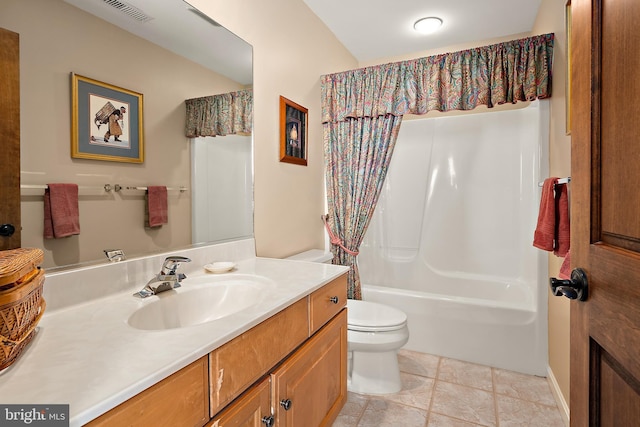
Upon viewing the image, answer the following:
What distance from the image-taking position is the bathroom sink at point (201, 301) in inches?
42.6

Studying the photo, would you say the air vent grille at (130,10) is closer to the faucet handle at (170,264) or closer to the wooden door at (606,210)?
the faucet handle at (170,264)

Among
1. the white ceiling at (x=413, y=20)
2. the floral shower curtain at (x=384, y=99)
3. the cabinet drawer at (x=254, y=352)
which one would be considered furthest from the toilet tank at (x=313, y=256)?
the white ceiling at (x=413, y=20)

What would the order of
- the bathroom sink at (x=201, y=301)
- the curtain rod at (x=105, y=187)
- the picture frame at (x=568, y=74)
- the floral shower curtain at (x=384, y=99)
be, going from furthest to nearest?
the floral shower curtain at (x=384, y=99), the picture frame at (x=568, y=74), the bathroom sink at (x=201, y=301), the curtain rod at (x=105, y=187)

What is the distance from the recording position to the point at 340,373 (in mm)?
1592

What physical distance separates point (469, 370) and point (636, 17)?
2187 millimetres

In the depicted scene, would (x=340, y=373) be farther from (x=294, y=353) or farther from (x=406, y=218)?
(x=406, y=218)

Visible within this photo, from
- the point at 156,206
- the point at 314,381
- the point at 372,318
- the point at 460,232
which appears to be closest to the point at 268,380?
the point at 314,381

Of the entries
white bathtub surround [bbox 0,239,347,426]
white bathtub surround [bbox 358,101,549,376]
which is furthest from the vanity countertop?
white bathtub surround [bbox 358,101,549,376]

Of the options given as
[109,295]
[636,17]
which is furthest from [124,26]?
[636,17]

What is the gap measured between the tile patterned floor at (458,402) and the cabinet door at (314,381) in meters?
0.35

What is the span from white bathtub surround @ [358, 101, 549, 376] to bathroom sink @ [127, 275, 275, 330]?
5.03ft

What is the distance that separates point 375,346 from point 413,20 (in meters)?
2.32

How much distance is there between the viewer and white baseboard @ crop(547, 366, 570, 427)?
171cm

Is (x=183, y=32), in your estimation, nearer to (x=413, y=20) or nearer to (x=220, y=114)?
(x=220, y=114)
